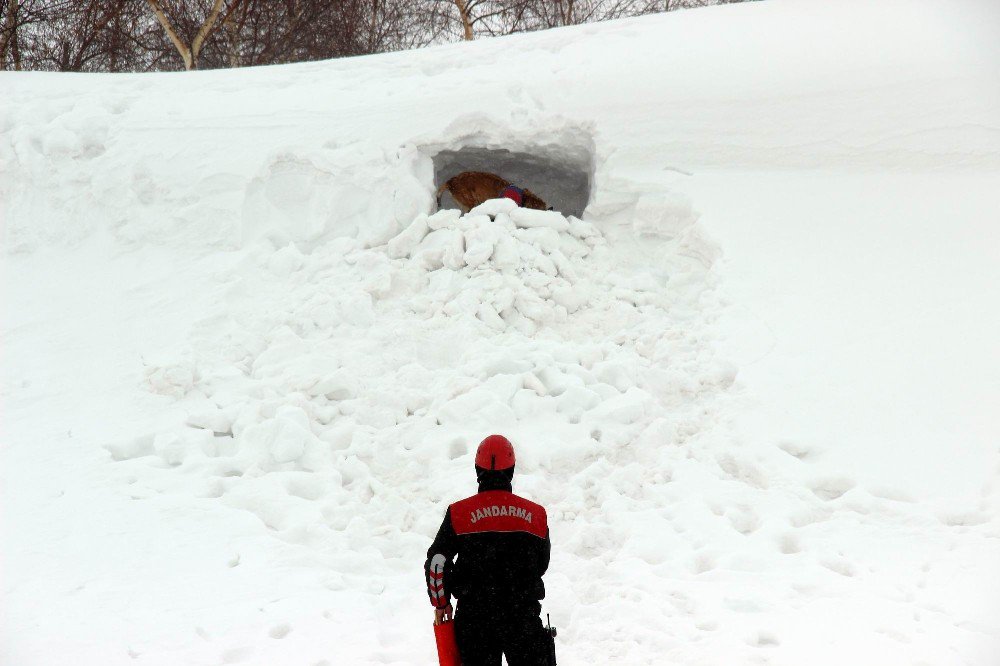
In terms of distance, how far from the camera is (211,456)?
5.11 meters

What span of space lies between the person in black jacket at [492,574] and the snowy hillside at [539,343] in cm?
86

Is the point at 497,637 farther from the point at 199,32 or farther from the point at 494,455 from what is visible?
the point at 199,32

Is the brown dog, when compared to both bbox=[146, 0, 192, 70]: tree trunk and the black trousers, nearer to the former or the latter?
the black trousers

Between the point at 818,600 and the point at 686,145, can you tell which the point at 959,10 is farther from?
the point at 818,600

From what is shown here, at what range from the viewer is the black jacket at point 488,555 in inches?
109

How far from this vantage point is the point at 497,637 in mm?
2742

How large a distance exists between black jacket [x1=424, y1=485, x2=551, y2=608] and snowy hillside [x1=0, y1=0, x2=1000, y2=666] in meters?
0.92

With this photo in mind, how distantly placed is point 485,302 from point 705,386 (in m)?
1.92

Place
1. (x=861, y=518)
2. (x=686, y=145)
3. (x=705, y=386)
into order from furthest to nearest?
1. (x=686, y=145)
2. (x=705, y=386)
3. (x=861, y=518)

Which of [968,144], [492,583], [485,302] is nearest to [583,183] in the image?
[485,302]

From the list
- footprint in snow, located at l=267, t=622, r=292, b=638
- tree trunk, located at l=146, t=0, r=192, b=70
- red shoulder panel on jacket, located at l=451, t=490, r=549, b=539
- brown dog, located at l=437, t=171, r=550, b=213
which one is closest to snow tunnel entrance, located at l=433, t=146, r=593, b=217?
brown dog, located at l=437, t=171, r=550, b=213

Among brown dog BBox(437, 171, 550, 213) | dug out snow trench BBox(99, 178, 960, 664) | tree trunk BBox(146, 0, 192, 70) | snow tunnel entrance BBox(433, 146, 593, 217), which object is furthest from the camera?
tree trunk BBox(146, 0, 192, 70)

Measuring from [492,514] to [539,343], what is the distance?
3.37m

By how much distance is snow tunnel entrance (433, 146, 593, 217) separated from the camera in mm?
8125
